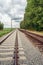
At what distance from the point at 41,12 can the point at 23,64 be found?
1795 inches

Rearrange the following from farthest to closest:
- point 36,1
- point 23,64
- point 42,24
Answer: point 36,1, point 42,24, point 23,64

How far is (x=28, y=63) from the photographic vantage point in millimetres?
8469

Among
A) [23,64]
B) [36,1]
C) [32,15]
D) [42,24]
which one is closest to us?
[23,64]

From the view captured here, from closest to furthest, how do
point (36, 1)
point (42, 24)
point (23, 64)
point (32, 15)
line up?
point (23, 64) < point (42, 24) < point (36, 1) < point (32, 15)

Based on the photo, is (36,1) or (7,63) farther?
(36,1)

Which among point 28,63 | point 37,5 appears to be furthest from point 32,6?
point 28,63

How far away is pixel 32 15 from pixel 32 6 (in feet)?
9.79

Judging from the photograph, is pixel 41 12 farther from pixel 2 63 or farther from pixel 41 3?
pixel 2 63

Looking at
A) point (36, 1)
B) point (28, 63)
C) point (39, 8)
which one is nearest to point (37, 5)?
point (36, 1)

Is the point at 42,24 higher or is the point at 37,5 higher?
the point at 37,5

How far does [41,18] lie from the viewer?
51.9 metres

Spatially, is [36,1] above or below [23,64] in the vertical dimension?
above

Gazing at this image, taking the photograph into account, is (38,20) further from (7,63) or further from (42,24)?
(7,63)

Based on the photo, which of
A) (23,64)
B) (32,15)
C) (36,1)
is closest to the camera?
(23,64)
